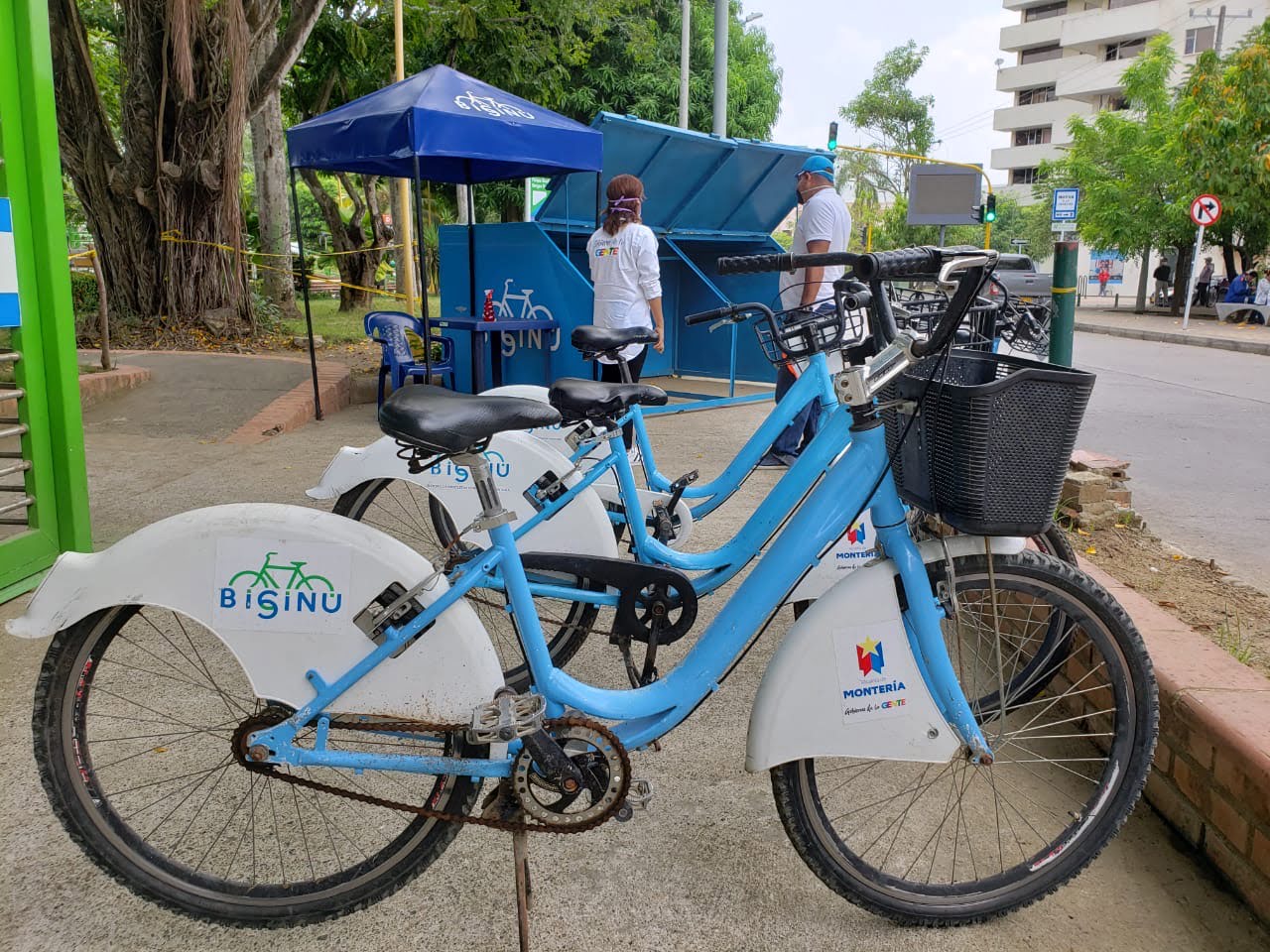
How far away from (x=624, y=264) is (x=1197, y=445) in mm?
4914

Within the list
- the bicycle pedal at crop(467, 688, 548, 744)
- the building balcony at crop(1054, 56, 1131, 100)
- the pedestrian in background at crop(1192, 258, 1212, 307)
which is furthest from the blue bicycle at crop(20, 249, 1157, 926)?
the building balcony at crop(1054, 56, 1131, 100)

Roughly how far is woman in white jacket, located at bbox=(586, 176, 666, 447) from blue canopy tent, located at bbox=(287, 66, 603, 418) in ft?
2.70

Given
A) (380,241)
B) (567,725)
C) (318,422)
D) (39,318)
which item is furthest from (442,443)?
(380,241)

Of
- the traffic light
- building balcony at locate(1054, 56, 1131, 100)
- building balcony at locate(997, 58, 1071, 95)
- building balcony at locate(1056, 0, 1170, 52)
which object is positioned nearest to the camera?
the traffic light

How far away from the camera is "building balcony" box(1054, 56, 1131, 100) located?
55156mm

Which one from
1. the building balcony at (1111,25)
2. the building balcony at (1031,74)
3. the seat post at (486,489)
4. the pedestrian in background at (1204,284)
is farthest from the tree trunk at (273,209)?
the building balcony at (1031,74)

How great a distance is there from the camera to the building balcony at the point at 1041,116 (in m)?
58.7

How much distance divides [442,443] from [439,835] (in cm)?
86

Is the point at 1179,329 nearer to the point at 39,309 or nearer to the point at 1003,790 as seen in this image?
the point at 1003,790

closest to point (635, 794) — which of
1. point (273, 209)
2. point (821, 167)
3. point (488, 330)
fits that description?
point (821, 167)

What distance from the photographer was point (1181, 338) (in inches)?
778

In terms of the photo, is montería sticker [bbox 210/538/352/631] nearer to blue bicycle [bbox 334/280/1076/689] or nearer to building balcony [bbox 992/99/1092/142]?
blue bicycle [bbox 334/280/1076/689]

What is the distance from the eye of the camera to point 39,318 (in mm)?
4102

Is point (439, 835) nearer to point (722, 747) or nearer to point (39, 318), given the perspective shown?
point (722, 747)
